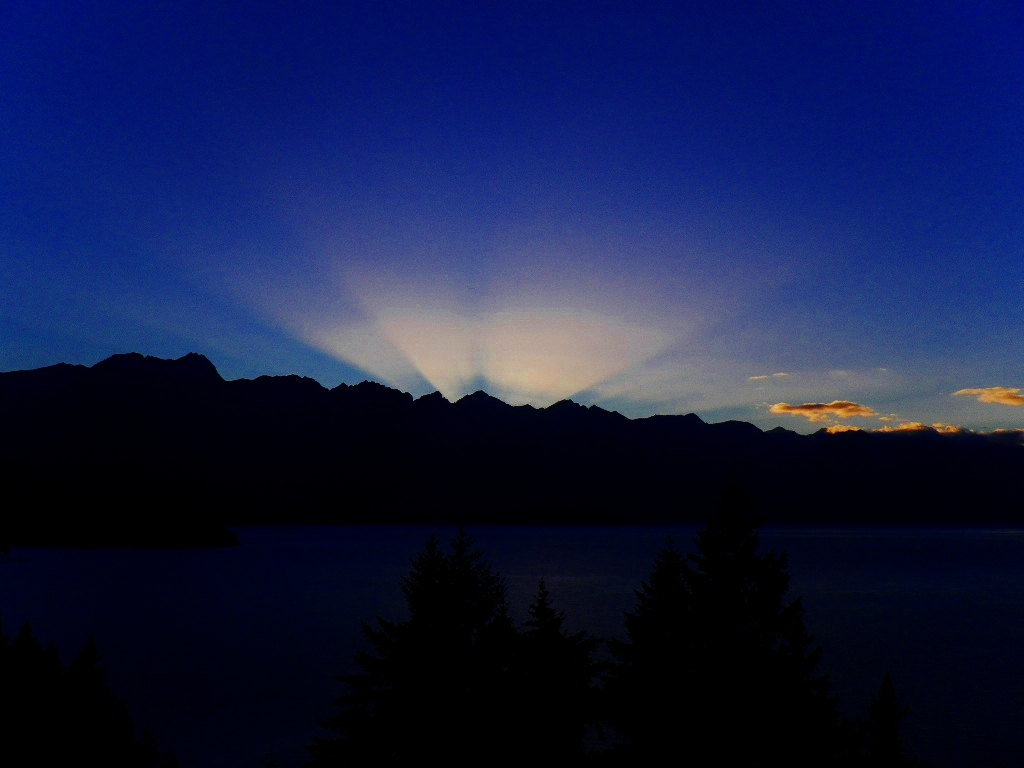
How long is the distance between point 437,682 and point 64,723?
11730mm

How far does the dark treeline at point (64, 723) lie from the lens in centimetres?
1892

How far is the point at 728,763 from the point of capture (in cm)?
1730

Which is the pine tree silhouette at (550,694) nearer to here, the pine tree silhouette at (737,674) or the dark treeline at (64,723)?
the pine tree silhouette at (737,674)

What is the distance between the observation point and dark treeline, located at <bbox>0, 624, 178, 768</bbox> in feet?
62.1

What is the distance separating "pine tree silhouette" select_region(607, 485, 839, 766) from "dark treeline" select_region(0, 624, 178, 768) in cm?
1310

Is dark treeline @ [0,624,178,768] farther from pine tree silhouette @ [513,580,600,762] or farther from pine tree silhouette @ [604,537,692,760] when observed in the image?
pine tree silhouette @ [604,537,692,760]

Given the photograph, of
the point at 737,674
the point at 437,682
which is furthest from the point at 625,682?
the point at 437,682

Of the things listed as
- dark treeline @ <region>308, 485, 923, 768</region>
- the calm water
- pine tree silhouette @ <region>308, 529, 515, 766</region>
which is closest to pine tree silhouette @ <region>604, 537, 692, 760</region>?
dark treeline @ <region>308, 485, 923, 768</region>

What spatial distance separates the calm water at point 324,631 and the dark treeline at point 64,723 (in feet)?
53.8

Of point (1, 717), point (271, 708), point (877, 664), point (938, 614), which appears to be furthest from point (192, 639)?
point (938, 614)

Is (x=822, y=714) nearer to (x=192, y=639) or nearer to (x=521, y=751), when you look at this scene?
(x=521, y=751)

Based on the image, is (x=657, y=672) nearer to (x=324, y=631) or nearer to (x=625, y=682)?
(x=625, y=682)

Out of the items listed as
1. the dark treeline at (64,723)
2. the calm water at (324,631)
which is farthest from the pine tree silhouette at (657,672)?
the calm water at (324,631)

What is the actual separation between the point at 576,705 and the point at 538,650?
1481mm
